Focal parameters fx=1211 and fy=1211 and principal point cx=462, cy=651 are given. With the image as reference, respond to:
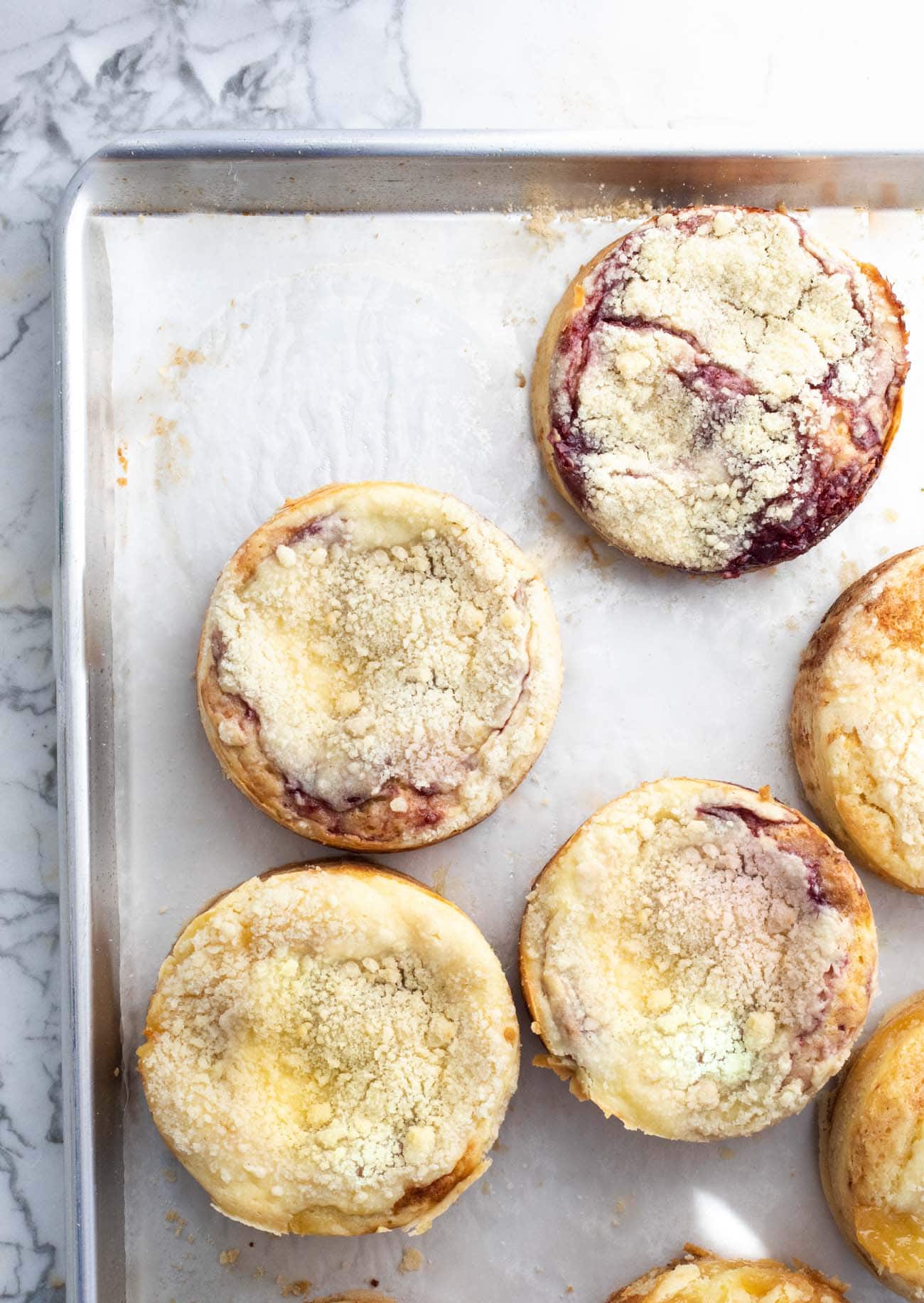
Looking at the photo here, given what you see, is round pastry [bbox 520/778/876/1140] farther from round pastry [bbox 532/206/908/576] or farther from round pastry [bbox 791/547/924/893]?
round pastry [bbox 532/206/908/576]

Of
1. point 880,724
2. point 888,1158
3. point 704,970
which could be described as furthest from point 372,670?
point 888,1158

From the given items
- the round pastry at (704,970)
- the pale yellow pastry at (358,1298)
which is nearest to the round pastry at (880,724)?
the round pastry at (704,970)

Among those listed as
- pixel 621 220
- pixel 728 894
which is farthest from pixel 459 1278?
pixel 621 220

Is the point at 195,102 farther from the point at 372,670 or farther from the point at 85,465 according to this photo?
the point at 372,670

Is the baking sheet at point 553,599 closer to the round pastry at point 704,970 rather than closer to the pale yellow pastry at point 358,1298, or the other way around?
the pale yellow pastry at point 358,1298

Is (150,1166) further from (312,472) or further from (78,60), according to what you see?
(78,60)

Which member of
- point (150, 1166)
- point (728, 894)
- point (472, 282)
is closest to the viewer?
point (728, 894)
